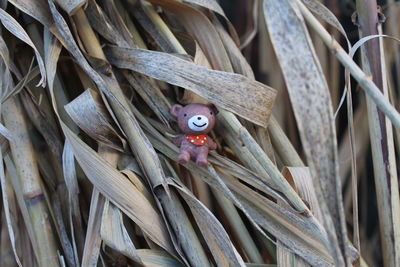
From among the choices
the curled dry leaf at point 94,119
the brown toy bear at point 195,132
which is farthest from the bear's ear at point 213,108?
the curled dry leaf at point 94,119

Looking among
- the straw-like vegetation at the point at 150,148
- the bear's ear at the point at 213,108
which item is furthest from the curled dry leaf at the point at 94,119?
the bear's ear at the point at 213,108

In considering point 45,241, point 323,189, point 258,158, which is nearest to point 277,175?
point 258,158

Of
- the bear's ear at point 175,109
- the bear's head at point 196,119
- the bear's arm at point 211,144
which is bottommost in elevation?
the bear's arm at point 211,144

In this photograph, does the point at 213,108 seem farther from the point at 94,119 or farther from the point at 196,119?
the point at 94,119

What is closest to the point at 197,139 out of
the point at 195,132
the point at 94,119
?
the point at 195,132

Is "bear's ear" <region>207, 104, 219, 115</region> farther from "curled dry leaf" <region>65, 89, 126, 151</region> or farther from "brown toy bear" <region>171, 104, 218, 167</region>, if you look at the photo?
"curled dry leaf" <region>65, 89, 126, 151</region>

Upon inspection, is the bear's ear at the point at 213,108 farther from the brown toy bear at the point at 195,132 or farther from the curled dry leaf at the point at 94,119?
the curled dry leaf at the point at 94,119

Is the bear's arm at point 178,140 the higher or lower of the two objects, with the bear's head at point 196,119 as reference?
lower
